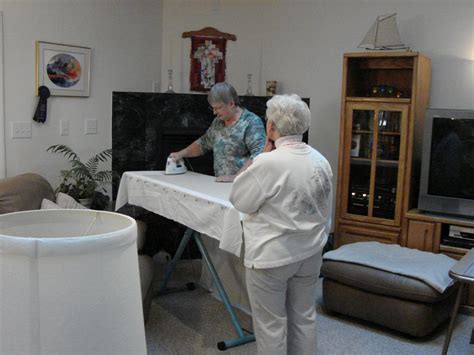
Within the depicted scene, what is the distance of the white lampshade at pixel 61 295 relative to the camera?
79 cm

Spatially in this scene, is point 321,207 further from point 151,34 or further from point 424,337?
point 151,34

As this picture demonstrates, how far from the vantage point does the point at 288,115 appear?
241 cm

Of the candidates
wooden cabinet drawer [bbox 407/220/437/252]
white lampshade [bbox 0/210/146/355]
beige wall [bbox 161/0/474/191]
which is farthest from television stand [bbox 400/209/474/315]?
white lampshade [bbox 0/210/146/355]

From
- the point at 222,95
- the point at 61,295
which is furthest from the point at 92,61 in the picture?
the point at 61,295

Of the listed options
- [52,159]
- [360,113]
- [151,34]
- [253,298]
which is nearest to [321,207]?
[253,298]

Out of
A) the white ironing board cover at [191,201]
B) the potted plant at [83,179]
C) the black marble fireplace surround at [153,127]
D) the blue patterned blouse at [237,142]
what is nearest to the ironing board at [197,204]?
the white ironing board cover at [191,201]

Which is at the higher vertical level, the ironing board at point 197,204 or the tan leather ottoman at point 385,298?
the ironing board at point 197,204

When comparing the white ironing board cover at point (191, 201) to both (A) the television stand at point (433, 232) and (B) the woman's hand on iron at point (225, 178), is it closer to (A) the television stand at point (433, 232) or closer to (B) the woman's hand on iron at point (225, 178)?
(B) the woman's hand on iron at point (225, 178)

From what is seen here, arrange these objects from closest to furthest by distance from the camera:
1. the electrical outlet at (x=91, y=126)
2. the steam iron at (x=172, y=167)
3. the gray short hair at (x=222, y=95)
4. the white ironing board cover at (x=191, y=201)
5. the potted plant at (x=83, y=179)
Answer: the white ironing board cover at (x=191, y=201)
the gray short hair at (x=222, y=95)
the steam iron at (x=172, y=167)
the potted plant at (x=83, y=179)
the electrical outlet at (x=91, y=126)

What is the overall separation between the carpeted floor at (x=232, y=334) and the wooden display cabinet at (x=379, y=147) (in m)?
0.83

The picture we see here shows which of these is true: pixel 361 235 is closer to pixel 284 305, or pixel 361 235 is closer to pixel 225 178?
pixel 225 178

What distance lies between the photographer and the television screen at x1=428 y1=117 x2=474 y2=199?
3.76 meters

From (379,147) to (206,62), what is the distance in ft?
6.49

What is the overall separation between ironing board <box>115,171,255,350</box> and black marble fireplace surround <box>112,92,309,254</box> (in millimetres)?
1238
